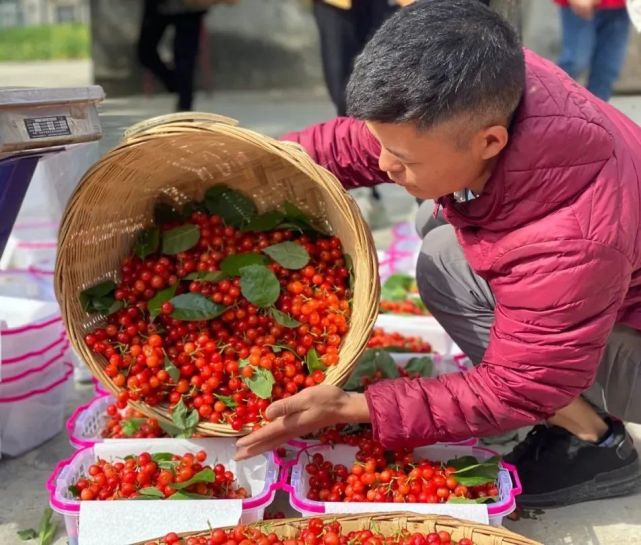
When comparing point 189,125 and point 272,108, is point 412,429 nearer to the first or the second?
point 189,125

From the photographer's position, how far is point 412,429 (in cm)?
178

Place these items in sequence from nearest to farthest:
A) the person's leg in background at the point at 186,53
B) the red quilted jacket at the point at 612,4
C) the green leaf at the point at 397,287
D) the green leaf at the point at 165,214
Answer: the green leaf at the point at 165,214
the green leaf at the point at 397,287
the red quilted jacket at the point at 612,4
the person's leg in background at the point at 186,53

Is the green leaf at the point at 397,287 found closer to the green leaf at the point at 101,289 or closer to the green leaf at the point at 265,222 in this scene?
the green leaf at the point at 265,222

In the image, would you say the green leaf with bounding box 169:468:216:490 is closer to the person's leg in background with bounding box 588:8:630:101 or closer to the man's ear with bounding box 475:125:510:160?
the man's ear with bounding box 475:125:510:160

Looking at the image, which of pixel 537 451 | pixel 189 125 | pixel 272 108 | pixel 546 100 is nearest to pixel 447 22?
pixel 546 100

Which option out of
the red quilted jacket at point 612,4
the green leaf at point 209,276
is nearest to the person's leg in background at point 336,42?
the red quilted jacket at point 612,4

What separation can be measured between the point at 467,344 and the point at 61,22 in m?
11.7

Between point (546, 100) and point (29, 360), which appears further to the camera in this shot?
point (29, 360)

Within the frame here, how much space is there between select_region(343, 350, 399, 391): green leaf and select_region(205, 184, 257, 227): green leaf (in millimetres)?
499

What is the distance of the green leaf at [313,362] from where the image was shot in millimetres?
2020

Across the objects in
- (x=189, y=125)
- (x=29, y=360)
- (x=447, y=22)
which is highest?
(x=447, y=22)

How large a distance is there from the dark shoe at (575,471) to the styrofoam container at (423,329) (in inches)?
27.3

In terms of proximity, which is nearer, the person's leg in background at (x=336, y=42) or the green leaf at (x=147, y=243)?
the green leaf at (x=147, y=243)

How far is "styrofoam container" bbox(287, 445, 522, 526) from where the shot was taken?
71.6 inches
